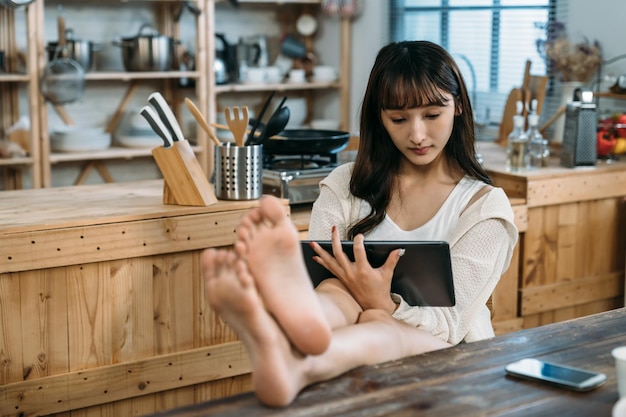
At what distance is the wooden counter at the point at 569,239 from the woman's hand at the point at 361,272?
143cm

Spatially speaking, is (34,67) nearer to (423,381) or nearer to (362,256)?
(362,256)

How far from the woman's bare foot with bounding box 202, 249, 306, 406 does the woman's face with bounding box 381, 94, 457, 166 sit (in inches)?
29.4

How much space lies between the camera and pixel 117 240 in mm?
2416

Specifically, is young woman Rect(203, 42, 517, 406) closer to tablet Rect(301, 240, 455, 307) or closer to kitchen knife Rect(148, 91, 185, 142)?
tablet Rect(301, 240, 455, 307)

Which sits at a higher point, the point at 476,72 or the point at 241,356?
the point at 476,72

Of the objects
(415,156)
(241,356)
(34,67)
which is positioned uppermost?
(34,67)

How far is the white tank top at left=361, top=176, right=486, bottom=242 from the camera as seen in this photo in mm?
2121

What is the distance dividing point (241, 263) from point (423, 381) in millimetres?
380

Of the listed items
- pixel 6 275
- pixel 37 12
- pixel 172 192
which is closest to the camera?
pixel 6 275

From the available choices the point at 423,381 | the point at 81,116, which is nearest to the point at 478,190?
the point at 423,381

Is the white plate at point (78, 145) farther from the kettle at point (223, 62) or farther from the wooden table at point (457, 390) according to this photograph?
the wooden table at point (457, 390)

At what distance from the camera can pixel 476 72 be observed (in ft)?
15.2

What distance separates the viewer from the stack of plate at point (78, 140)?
4.64 metres

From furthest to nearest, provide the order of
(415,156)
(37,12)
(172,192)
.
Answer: (37,12), (172,192), (415,156)
